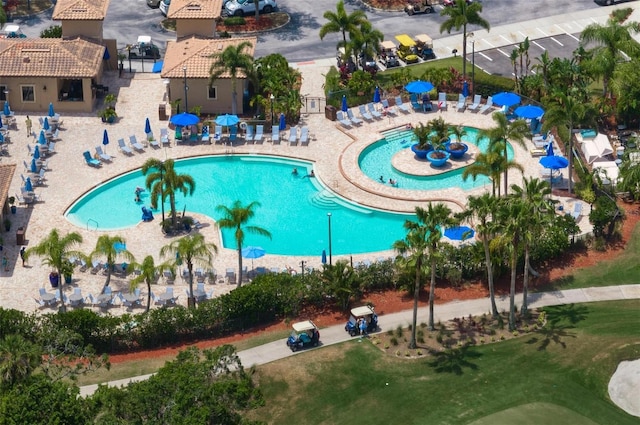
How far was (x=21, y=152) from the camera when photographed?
8600cm

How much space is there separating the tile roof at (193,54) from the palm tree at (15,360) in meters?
35.8

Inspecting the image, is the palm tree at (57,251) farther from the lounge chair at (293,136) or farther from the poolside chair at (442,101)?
the poolside chair at (442,101)

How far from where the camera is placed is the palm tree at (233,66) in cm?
8844

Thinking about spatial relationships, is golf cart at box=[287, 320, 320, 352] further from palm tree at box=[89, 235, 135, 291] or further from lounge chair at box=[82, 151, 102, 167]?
lounge chair at box=[82, 151, 102, 167]

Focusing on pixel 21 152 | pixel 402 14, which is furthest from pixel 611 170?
pixel 21 152

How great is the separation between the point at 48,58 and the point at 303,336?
34.3 m

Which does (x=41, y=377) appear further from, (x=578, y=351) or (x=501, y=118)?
(x=501, y=118)

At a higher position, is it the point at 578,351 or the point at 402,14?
the point at 402,14

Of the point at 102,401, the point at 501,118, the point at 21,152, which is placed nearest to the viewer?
the point at 102,401

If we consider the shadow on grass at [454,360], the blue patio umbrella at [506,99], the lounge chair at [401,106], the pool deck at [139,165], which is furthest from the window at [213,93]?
the shadow on grass at [454,360]

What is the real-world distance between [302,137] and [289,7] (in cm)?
2357

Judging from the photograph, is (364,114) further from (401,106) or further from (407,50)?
(407,50)

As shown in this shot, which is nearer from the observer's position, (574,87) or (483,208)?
(483,208)

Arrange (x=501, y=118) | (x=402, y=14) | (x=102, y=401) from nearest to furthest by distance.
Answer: (x=102, y=401) < (x=501, y=118) < (x=402, y=14)
